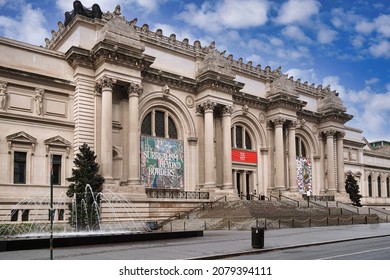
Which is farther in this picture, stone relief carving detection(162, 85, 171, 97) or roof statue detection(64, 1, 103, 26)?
stone relief carving detection(162, 85, 171, 97)

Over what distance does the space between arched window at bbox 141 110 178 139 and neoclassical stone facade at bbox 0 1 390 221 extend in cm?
10

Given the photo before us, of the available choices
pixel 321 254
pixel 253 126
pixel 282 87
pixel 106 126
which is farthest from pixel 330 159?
pixel 321 254

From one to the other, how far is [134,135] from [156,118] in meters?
6.45

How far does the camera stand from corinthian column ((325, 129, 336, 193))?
62.9m

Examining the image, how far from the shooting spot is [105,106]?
129 feet

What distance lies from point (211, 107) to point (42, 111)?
17227mm

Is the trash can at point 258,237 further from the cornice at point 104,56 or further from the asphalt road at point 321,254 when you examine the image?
the cornice at point 104,56

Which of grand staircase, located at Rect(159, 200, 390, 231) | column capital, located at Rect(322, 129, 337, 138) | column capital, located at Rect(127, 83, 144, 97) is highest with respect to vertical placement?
column capital, located at Rect(127, 83, 144, 97)

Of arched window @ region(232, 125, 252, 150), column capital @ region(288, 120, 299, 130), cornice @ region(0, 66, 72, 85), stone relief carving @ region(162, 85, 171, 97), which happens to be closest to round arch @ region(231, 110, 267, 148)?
arched window @ region(232, 125, 252, 150)

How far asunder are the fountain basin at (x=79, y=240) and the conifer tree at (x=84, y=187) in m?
11.0

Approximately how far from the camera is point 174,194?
44656 millimetres

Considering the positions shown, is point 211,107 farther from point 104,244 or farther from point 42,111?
point 104,244

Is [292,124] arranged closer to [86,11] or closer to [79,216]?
[86,11]

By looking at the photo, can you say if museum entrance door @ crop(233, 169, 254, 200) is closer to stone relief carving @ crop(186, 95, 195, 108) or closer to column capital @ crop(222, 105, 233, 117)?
column capital @ crop(222, 105, 233, 117)
